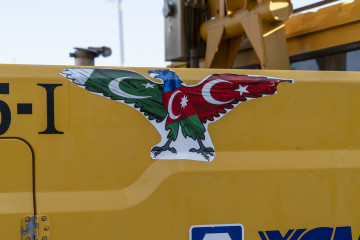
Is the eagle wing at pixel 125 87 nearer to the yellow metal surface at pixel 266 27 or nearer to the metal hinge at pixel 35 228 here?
the metal hinge at pixel 35 228

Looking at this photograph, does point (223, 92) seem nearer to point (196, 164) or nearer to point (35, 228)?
point (196, 164)

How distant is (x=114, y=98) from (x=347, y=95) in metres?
1.02

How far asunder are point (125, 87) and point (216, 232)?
0.69 meters

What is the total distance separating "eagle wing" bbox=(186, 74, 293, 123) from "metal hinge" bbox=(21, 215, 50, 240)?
0.74 metres

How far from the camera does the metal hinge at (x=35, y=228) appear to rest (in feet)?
6.14

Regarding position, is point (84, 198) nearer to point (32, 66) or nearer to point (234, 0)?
point (32, 66)

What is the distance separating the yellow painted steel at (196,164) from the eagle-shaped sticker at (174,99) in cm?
3

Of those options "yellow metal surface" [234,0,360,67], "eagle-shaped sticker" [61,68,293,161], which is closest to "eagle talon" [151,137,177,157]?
"eagle-shaped sticker" [61,68,293,161]

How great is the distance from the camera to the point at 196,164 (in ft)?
6.75

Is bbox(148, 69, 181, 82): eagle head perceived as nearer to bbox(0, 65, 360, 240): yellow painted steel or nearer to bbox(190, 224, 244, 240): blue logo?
bbox(0, 65, 360, 240): yellow painted steel

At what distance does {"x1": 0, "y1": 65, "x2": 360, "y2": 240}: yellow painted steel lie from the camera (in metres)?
1.94

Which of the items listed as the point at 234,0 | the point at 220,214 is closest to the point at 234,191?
the point at 220,214

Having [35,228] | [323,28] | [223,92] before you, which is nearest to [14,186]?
[35,228]

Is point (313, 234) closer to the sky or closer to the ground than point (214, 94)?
closer to the ground
